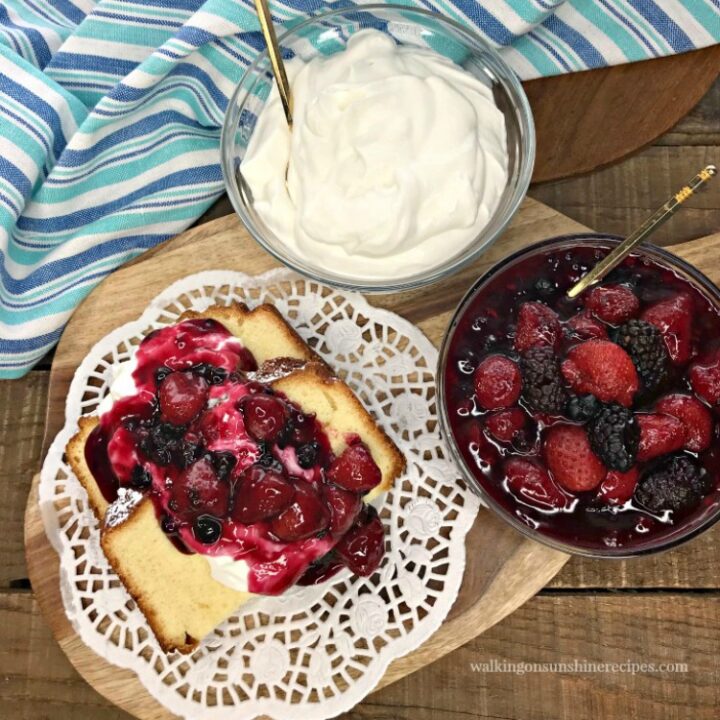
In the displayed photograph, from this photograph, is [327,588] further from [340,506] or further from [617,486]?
[617,486]

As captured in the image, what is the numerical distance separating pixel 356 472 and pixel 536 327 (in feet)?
2.24

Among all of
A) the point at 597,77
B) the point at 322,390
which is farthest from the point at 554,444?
the point at 597,77

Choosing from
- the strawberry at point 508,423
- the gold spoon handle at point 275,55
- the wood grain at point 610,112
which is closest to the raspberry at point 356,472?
the strawberry at point 508,423

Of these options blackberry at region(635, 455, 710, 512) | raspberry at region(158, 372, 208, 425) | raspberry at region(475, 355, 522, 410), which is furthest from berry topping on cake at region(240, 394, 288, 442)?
blackberry at region(635, 455, 710, 512)

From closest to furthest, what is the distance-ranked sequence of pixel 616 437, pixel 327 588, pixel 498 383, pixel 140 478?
pixel 616 437
pixel 498 383
pixel 140 478
pixel 327 588

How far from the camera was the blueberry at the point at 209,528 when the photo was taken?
7.84 feet

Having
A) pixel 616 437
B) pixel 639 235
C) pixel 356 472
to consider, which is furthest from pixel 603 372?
pixel 356 472

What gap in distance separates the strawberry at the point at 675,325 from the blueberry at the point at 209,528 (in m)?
1.37

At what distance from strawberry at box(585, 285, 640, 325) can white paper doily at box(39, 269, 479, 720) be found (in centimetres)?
60

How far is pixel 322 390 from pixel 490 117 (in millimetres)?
1025

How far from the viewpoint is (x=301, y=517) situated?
231 cm

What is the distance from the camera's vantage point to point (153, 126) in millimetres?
2867

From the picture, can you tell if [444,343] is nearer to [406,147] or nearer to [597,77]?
[406,147]

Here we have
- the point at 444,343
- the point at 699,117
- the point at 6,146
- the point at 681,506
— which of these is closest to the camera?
the point at 681,506
